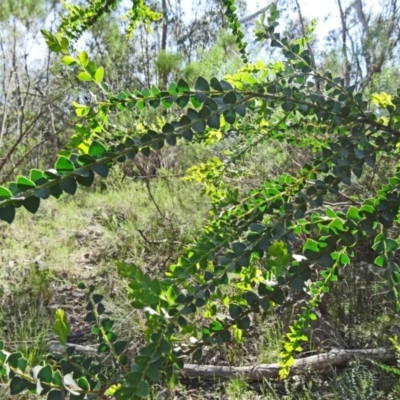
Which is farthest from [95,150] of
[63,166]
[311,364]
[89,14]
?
[311,364]

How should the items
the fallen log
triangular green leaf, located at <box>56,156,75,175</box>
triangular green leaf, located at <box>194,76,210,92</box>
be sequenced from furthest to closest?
the fallen log, triangular green leaf, located at <box>194,76,210,92</box>, triangular green leaf, located at <box>56,156,75,175</box>

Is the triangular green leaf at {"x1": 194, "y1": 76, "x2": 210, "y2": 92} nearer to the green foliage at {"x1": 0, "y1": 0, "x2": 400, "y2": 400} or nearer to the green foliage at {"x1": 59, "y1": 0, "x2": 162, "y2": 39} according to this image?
the green foliage at {"x1": 0, "y1": 0, "x2": 400, "y2": 400}

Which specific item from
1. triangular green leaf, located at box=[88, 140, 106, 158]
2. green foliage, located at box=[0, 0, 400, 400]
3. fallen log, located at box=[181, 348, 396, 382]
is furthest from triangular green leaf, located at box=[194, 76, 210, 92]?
fallen log, located at box=[181, 348, 396, 382]

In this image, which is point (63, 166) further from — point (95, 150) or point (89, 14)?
point (89, 14)

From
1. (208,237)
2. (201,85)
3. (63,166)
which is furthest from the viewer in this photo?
(208,237)

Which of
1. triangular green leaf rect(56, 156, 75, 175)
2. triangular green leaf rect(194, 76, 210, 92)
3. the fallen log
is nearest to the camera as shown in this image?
triangular green leaf rect(56, 156, 75, 175)

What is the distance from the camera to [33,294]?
212 centimetres

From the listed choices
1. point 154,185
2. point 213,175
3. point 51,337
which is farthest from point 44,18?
point 213,175

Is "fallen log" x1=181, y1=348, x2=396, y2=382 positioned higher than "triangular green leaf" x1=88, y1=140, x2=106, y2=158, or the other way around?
"triangular green leaf" x1=88, y1=140, x2=106, y2=158

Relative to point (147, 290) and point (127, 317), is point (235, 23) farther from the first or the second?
point (127, 317)

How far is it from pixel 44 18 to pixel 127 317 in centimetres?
406

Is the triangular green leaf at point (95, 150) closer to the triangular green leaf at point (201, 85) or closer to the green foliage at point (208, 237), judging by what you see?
the green foliage at point (208, 237)

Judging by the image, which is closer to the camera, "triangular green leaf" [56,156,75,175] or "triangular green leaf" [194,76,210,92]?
"triangular green leaf" [56,156,75,175]

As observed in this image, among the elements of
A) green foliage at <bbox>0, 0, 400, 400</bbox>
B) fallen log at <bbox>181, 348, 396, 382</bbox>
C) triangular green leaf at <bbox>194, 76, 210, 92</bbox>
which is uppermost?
triangular green leaf at <bbox>194, 76, 210, 92</bbox>
